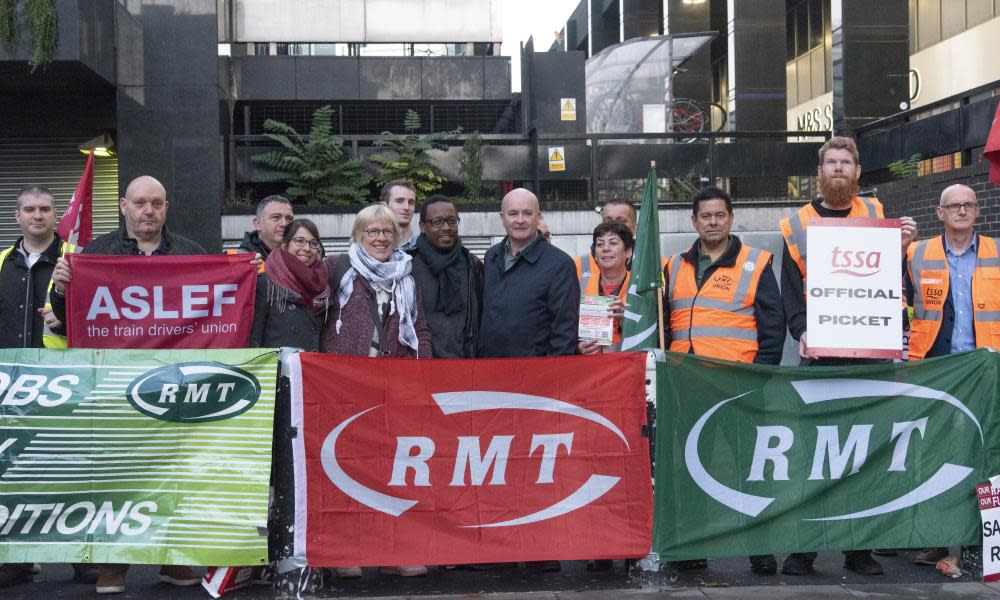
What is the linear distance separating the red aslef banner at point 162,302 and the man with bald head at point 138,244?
0.64 feet

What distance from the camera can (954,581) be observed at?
21.4ft

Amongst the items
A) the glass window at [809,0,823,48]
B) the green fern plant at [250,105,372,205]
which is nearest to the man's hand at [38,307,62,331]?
the green fern plant at [250,105,372,205]

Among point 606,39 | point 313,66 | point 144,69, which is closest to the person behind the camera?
point 144,69

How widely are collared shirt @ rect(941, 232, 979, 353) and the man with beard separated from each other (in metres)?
0.54

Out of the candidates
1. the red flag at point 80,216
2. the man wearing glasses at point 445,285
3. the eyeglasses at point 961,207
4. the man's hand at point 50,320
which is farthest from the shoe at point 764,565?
the red flag at point 80,216

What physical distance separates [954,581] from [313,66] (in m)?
18.5

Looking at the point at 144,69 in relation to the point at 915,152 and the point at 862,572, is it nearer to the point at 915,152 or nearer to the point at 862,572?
the point at 915,152

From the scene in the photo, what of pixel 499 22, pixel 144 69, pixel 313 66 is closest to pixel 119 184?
pixel 144 69

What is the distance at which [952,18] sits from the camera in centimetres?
2598

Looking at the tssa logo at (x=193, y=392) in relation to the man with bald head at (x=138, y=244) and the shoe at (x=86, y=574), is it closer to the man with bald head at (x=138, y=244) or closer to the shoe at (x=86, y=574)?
the man with bald head at (x=138, y=244)

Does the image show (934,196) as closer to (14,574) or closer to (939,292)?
(939,292)

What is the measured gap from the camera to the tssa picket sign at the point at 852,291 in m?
6.48

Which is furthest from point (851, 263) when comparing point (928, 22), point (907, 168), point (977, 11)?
point (928, 22)

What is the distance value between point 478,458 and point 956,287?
11.4 ft
